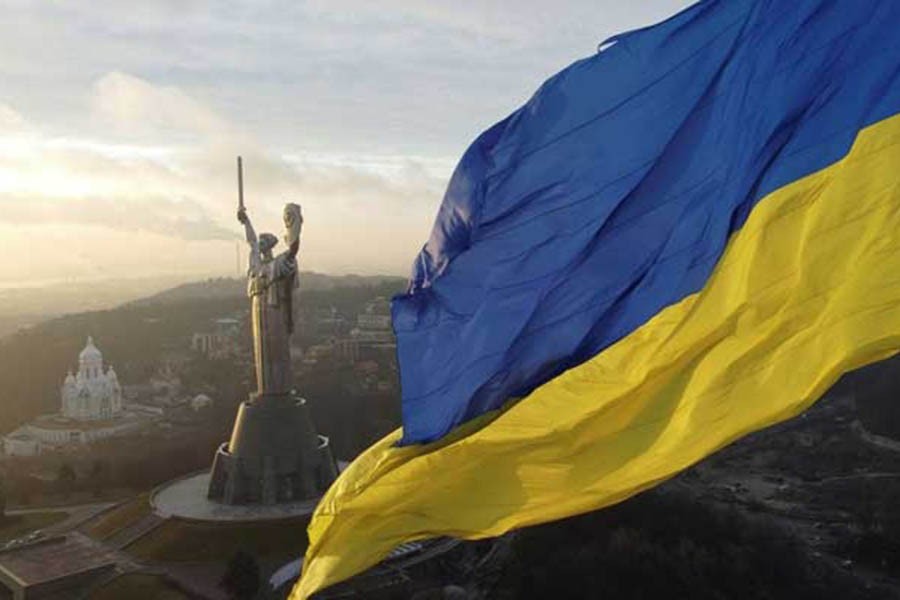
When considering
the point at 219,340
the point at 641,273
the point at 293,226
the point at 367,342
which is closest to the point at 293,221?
the point at 293,226

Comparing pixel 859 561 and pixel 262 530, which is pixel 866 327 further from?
pixel 859 561

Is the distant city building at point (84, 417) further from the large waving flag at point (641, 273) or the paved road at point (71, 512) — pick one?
the large waving flag at point (641, 273)

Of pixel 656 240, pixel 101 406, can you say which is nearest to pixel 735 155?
pixel 656 240

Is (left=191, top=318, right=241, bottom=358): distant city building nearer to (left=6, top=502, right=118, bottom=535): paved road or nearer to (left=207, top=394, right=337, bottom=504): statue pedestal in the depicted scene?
(left=6, top=502, right=118, bottom=535): paved road

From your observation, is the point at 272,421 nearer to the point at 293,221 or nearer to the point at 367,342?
the point at 293,221

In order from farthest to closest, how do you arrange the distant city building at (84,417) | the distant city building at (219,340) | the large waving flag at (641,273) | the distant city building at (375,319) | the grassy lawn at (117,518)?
the distant city building at (375,319)
the distant city building at (219,340)
the distant city building at (84,417)
the grassy lawn at (117,518)
the large waving flag at (641,273)

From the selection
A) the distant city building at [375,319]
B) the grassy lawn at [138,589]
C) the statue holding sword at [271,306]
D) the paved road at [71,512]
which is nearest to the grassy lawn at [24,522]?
the paved road at [71,512]
